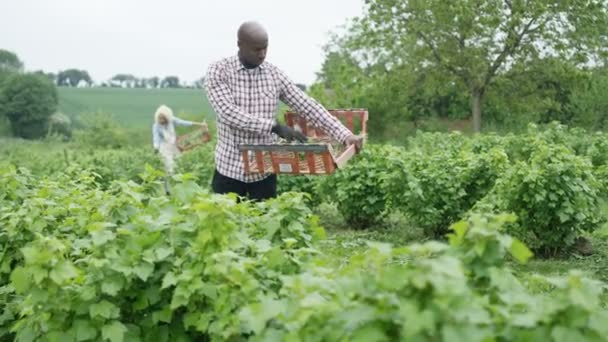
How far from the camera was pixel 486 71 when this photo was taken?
2747 cm

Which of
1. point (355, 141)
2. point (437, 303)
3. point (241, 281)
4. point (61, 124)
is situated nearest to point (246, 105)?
point (355, 141)

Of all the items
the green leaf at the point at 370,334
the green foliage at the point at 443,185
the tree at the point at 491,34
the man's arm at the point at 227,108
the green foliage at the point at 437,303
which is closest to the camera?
the green foliage at the point at 437,303

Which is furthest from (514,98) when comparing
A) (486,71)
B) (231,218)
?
(231,218)

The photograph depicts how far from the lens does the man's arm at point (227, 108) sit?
5.11 metres

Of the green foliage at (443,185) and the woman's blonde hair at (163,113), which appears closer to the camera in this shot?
the green foliage at (443,185)

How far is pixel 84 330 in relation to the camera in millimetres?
3326

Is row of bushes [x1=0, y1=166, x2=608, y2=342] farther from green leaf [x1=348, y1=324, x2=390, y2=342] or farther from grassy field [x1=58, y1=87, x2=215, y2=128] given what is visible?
grassy field [x1=58, y1=87, x2=215, y2=128]

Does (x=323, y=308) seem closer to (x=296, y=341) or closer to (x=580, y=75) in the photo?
(x=296, y=341)

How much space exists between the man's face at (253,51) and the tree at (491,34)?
22287 millimetres

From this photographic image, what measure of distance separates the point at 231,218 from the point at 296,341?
1.04 meters

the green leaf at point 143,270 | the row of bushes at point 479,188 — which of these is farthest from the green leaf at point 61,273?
the row of bushes at point 479,188

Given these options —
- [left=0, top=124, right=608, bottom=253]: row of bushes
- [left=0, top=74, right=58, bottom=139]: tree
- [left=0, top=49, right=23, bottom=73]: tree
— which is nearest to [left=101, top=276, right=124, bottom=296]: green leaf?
[left=0, top=124, right=608, bottom=253]: row of bushes

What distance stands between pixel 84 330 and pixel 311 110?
240 cm

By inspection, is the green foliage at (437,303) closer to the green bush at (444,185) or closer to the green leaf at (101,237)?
the green leaf at (101,237)
